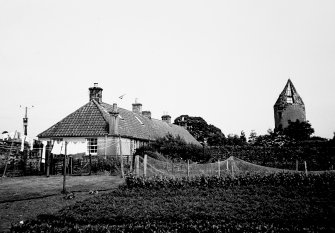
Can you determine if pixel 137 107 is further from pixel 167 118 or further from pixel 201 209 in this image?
pixel 201 209

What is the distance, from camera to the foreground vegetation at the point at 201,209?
848 centimetres

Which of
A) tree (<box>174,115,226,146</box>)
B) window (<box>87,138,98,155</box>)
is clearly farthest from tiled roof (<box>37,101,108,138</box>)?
tree (<box>174,115,226,146</box>)

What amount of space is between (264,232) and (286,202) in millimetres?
3938

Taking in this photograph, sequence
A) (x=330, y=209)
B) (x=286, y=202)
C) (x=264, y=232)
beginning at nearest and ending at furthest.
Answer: (x=264, y=232), (x=330, y=209), (x=286, y=202)

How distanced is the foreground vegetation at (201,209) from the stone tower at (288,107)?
4194 cm

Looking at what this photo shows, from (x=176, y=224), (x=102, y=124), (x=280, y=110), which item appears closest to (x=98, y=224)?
(x=176, y=224)

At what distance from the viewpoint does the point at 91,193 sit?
14008 mm

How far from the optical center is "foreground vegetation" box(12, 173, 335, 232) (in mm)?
8477

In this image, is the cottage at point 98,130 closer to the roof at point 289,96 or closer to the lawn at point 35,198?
the lawn at point 35,198

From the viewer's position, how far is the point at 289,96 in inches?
2245

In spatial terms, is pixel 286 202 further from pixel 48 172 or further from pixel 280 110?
pixel 280 110

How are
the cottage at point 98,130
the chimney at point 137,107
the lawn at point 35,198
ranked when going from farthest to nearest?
the chimney at point 137,107, the cottage at point 98,130, the lawn at point 35,198

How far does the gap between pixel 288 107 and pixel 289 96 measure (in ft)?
9.27

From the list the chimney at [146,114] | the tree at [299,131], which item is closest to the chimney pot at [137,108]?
the chimney at [146,114]
